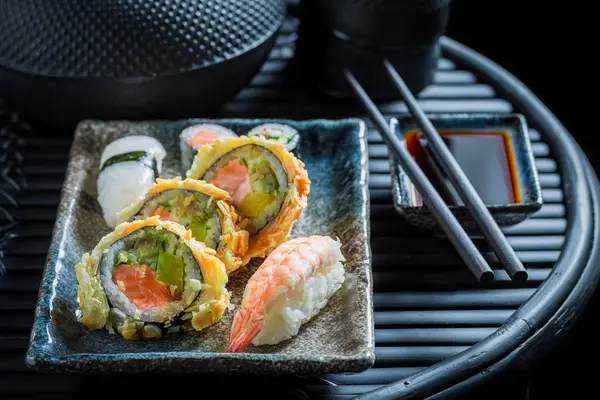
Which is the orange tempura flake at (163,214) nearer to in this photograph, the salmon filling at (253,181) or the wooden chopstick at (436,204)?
the salmon filling at (253,181)

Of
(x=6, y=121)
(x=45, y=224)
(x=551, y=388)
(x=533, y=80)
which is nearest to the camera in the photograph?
(x=45, y=224)

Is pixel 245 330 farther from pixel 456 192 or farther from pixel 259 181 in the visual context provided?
pixel 456 192

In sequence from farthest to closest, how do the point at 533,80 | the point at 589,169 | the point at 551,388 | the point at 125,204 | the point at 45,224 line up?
the point at 533,80 → the point at 551,388 → the point at 589,169 → the point at 45,224 → the point at 125,204

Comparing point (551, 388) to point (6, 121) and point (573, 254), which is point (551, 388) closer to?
point (573, 254)

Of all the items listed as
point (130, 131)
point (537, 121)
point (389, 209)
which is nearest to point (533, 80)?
point (537, 121)

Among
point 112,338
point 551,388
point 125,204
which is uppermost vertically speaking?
point 125,204

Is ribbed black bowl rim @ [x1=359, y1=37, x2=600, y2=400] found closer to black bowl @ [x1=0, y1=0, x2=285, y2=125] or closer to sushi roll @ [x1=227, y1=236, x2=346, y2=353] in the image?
sushi roll @ [x1=227, y1=236, x2=346, y2=353]
